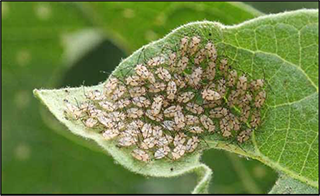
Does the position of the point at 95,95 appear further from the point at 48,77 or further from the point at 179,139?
the point at 48,77

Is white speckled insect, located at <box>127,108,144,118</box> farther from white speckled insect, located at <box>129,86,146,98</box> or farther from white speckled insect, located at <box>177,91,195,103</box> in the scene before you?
white speckled insect, located at <box>177,91,195,103</box>

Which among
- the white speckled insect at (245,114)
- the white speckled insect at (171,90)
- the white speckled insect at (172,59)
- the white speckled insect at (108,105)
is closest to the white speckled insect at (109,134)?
the white speckled insect at (108,105)

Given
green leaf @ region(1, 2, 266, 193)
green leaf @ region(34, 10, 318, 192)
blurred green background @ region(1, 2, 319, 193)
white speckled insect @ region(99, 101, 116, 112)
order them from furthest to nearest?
green leaf @ region(1, 2, 266, 193)
blurred green background @ region(1, 2, 319, 193)
white speckled insect @ region(99, 101, 116, 112)
green leaf @ region(34, 10, 318, 192)

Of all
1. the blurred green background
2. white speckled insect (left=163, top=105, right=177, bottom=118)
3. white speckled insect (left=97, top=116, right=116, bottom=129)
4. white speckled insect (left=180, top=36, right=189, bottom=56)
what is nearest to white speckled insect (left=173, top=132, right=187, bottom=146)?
white speckled insect (left=163, top=105, right=177, bottom=118)

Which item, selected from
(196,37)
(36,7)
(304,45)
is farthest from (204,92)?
(36,7)

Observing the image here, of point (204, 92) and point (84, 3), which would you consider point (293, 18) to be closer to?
point (204, 92)

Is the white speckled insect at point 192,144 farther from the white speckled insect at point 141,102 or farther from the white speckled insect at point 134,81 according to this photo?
the white speckled insect at point 134,81
